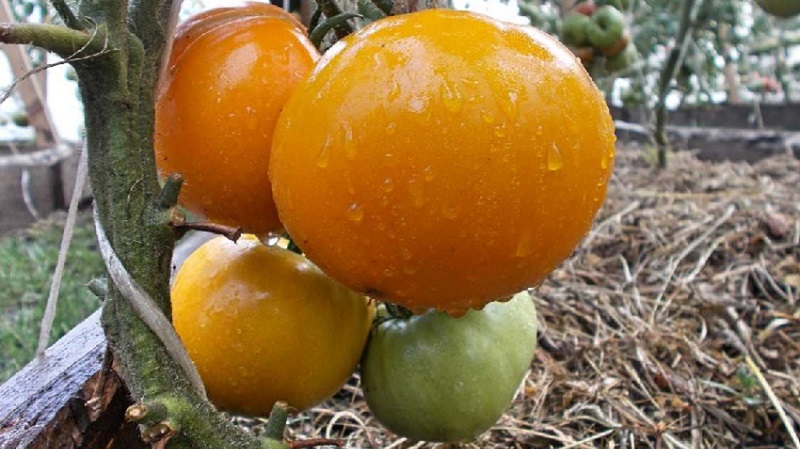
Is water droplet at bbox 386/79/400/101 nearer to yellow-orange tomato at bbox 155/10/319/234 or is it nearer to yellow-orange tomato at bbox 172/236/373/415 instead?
yellow-orange tomato at bbox 155/10/319/234

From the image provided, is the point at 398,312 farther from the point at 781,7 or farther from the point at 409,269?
the point at 781,7

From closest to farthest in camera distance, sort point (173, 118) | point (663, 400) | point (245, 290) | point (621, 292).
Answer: point (173, 118) → point (245, 290) → point (663, 400) → point (621, 292)

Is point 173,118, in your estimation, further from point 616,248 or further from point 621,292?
point 616,248

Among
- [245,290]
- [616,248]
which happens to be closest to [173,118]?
[245,290]

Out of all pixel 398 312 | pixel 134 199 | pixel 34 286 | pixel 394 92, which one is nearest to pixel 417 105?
pixel 394 92

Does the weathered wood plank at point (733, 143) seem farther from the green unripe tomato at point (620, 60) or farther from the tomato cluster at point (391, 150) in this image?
the tomato cluster at point (391, 150)

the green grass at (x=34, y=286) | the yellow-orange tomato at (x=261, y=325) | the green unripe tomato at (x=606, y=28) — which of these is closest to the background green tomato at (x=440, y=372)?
the yellow-orange tomato at (x=261, y=325)
